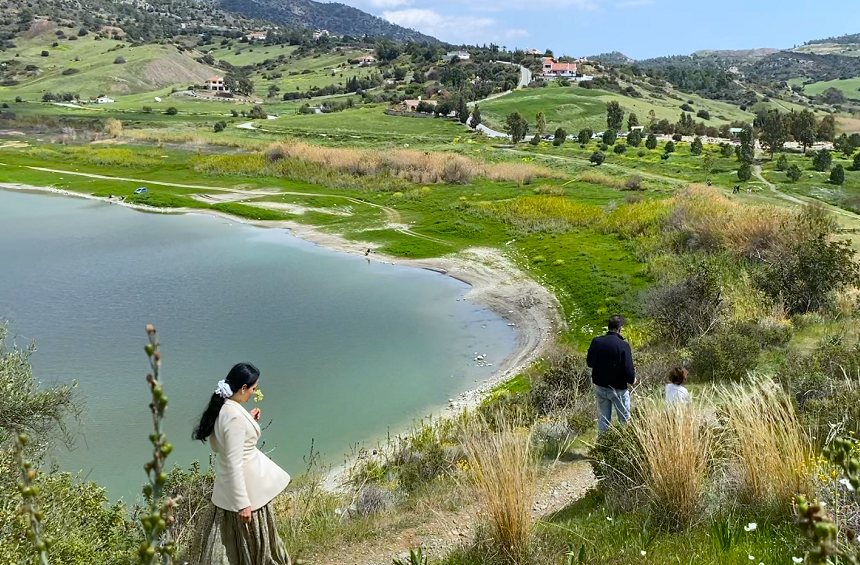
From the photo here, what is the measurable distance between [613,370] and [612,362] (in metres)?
0.11

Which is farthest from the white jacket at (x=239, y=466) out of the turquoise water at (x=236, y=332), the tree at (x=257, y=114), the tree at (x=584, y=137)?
the tree at (x=257, y=114)

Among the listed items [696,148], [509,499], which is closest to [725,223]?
[509,499]

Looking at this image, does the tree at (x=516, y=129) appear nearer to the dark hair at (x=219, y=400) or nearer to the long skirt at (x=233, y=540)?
the dark hair at (x=219, y=400)

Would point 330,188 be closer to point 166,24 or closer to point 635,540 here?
point 635,540

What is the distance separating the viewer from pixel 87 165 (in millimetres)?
57375

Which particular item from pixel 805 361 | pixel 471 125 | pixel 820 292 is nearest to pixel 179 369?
pixel 805 361

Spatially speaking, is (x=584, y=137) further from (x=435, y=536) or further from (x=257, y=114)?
(x=435, y=536)

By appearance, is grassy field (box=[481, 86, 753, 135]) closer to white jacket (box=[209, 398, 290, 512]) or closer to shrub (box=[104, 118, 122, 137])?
shrub (box=[104, 118, 122, 137])

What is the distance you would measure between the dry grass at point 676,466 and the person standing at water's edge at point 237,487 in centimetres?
302

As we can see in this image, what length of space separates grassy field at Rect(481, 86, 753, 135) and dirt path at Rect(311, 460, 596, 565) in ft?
229

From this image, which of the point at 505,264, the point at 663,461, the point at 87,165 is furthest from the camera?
the point at 87,165

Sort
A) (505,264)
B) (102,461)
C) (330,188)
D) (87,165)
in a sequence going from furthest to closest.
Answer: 1. (87,165)
2. (330,188)
3. (505,264)
4. (102,461)

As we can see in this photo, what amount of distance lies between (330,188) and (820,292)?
117ft

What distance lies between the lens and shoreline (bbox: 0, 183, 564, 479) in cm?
1762
